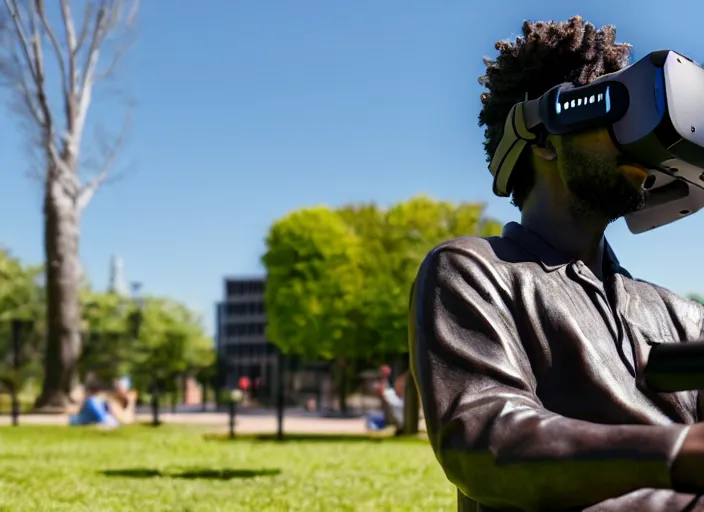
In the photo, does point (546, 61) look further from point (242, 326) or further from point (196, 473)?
point (242, 326)

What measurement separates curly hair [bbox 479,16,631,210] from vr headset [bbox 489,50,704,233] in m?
0.16

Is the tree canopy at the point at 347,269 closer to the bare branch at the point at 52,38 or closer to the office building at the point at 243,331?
the bare branch at the point at 52,38

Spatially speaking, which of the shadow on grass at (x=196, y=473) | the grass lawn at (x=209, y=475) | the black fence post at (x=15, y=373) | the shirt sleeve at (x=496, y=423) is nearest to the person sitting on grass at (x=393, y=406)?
the grass lawn at (x=209, y=475)

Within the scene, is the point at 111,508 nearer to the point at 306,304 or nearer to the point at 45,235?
the point at 45,235

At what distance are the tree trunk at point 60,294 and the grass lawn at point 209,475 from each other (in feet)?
22.1

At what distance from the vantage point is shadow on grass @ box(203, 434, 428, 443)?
1731 centimetres

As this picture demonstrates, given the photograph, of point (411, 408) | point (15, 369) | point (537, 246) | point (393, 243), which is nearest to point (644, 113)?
point (537, 246)

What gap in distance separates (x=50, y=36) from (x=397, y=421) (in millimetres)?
12279


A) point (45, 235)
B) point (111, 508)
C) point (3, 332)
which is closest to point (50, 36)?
point (45, 235)

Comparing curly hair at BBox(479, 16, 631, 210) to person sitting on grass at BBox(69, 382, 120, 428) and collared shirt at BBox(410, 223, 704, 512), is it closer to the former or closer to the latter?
collared shirt at BBox(410, 223, 704, 512)

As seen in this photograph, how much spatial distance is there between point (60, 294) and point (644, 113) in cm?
2262

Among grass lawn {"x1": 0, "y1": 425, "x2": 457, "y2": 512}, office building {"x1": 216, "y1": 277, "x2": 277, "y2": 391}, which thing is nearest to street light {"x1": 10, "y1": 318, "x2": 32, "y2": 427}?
grass lawn {"x1": 0, "y1": 425, "x2": 457, "y2": 512}

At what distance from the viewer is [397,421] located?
19.6 m

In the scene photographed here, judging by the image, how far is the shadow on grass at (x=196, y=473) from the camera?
962 cm
